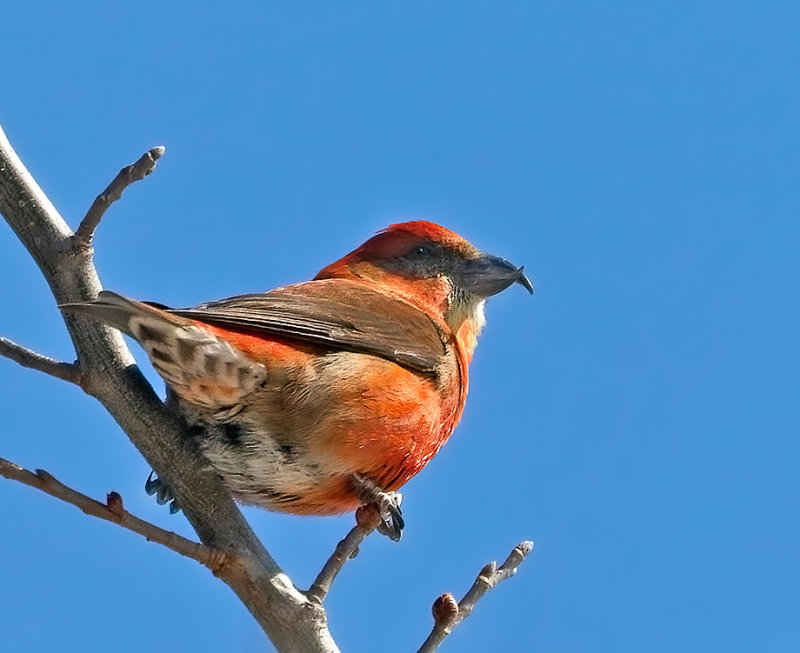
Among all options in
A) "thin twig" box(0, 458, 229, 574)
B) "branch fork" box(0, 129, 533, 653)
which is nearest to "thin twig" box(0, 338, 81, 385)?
"branch fork" box(0, 129, 533, 653)

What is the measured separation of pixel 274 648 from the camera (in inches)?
114

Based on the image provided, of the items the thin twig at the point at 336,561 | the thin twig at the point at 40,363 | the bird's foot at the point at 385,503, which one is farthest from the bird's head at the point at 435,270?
the thin twig at the point at 40,363

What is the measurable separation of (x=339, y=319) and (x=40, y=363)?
4.85 ft

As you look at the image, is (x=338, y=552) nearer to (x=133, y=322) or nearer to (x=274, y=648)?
(x=274, y=648)

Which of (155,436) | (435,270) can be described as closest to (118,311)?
(155,436)

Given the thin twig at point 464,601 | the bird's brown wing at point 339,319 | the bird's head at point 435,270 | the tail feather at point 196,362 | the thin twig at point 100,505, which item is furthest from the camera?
the bird's head at point 435,270

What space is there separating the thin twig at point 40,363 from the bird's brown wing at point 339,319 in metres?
0.59

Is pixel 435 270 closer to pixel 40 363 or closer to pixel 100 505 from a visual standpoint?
pixel 40 363

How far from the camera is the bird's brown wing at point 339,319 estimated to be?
3.67 metres

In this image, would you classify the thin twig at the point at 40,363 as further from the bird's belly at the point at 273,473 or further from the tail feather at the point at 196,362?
the bird's belly at the point at 273,473

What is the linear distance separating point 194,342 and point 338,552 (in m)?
0.92

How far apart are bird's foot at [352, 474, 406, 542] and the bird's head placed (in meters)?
1.63

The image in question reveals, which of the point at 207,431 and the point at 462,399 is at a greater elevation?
the point at 462,399

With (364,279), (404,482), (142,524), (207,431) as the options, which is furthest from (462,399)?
(142,524)
